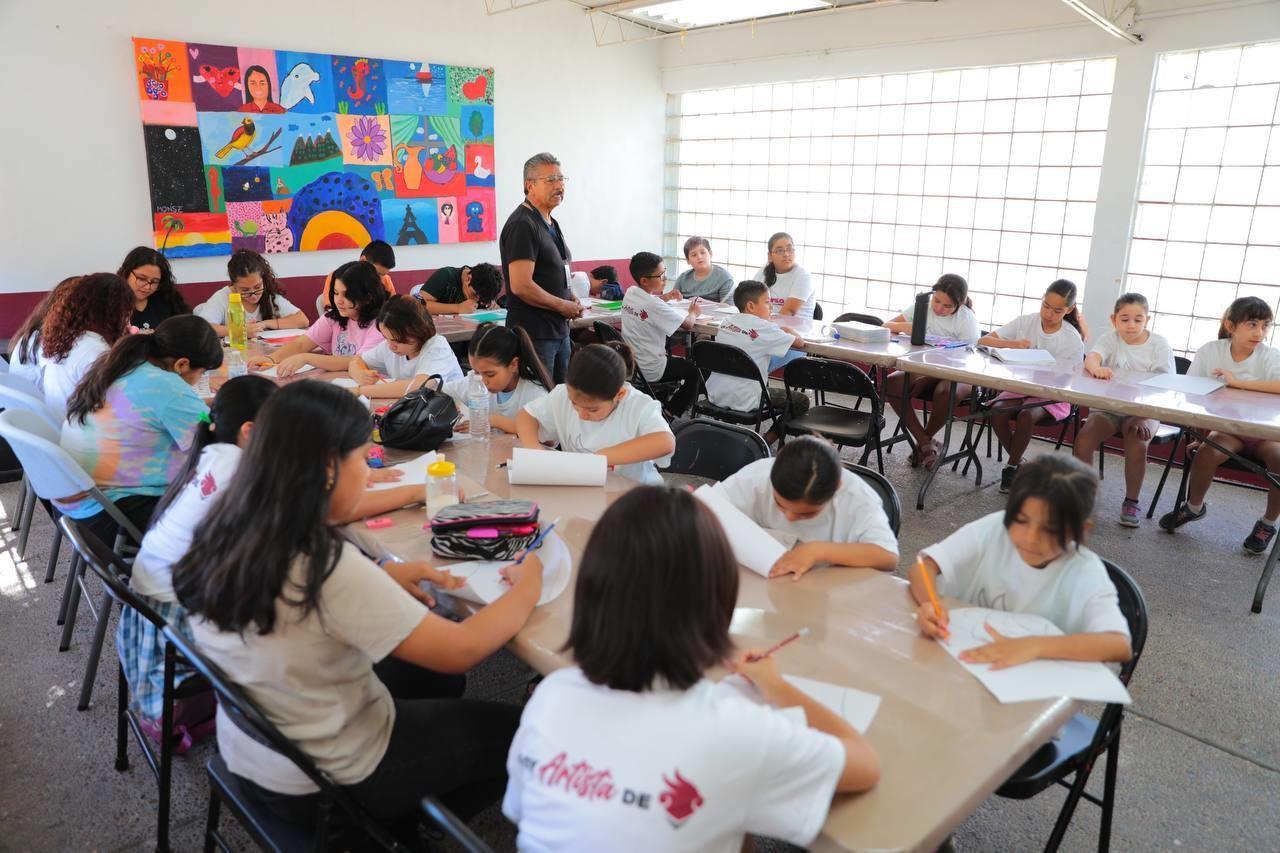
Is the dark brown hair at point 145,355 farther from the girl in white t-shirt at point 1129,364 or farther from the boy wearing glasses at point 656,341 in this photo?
the girl in white t-shirt at point 1129,364

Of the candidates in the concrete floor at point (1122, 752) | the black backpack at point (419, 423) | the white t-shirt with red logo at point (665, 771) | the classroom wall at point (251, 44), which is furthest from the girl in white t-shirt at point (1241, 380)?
the classroom wall at point (251, 44)

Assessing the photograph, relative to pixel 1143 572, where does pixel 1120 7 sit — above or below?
above

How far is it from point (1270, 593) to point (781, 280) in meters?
3.42

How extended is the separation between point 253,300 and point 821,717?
4334mm

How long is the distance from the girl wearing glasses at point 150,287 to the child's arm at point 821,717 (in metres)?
3.60

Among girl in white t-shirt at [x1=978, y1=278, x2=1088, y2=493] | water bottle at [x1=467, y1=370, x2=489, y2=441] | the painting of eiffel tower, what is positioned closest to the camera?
water bottle at [x1=467, y1=370, x2=489, y2=441]

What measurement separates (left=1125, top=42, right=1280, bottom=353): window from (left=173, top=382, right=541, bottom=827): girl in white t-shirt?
16.9ft

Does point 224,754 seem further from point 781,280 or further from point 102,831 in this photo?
point 781,280

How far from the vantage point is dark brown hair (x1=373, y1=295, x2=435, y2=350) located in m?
3.18

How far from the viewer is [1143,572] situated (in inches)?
139

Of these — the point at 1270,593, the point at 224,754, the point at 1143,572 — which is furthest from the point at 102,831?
the point at 1270,593

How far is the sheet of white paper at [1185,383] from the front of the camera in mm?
3699

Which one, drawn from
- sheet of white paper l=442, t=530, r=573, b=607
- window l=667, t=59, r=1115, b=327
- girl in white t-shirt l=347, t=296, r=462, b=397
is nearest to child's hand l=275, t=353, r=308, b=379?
girl in white t-shirt l=347, t=296, r=462, b=397

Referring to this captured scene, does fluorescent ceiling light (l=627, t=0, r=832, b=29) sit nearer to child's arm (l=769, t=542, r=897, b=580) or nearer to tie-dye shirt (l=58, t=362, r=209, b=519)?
tie-dye shirt (l=58, t=362, r=209, b=519)
